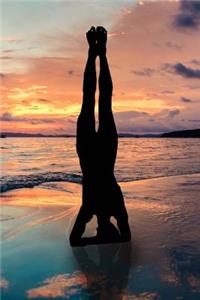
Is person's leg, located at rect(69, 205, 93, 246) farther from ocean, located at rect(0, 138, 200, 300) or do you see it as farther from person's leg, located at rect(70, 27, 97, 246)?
person's leg, located at rect(70, 27, 97, 246)

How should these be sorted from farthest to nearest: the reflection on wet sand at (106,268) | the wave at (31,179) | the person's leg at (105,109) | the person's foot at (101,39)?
the wave at (31,179) → the person's leg at (105,109) → the person's foot at (101,39) → the reflection on wet sand at (106,268)

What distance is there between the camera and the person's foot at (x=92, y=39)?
7.00m

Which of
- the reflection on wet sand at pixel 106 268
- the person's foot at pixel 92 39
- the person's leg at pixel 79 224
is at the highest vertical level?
the person's foot at pixel 92 39

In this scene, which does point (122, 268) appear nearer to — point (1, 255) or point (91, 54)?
point (1, 255)

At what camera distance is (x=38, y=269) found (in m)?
6.11

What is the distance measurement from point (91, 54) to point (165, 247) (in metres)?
3.36

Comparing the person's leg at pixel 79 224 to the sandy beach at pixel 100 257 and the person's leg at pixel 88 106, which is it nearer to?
the sandy beach at pixel 100 257

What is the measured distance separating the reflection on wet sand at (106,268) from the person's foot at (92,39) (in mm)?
3180

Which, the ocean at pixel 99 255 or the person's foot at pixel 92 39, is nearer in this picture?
the ocean at pixel 99 255

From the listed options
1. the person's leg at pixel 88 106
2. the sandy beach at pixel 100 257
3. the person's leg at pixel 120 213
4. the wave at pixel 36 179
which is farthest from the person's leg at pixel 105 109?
the wave at pixel 36 179

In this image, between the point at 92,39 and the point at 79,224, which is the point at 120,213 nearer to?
the point at 79,224

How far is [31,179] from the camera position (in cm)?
1827

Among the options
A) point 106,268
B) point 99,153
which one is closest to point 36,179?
point 99,153

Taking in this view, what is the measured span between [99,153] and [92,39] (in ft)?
5.99
